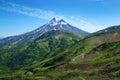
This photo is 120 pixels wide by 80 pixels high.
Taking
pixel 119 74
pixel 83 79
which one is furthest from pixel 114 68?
pixel 119 74

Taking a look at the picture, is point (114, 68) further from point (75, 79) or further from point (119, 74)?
point (119, 74)

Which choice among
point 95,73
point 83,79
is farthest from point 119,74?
point 95,73

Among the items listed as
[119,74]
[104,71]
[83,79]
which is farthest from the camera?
[104,71]

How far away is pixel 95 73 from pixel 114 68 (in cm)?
1625

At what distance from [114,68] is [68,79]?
34.3m

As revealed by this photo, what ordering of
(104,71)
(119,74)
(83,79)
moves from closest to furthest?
(119,74) < (83,79) < (104,71)

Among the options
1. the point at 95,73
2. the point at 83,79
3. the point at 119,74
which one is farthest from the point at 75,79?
the point at 119,74

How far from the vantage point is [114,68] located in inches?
7303

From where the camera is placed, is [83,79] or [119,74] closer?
[119,74]

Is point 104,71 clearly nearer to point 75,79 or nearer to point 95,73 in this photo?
point 95,73

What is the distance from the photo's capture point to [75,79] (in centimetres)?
18138

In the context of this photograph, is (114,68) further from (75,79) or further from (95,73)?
(75,79)

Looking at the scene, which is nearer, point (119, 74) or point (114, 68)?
point (119, 74)

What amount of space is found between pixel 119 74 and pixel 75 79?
160ft
